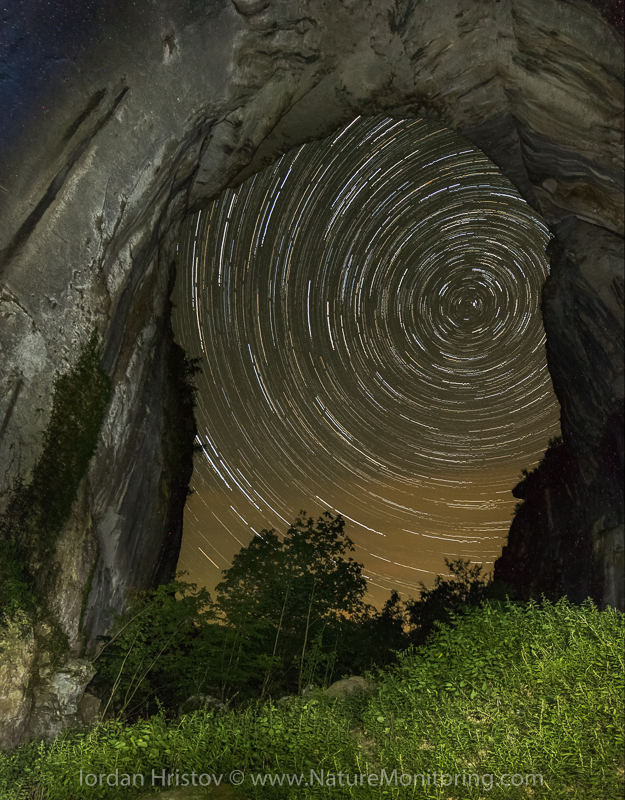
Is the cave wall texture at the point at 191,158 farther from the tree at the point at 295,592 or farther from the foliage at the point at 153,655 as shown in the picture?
the tree at the point at 295,592

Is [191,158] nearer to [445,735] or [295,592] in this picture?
[445,735]

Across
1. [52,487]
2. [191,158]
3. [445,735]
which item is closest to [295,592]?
[52,487]

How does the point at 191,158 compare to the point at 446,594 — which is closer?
the point at 191,158

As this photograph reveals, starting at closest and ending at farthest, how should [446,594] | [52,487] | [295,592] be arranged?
1. [52,487]
2. [295,592]
3. [446,594]

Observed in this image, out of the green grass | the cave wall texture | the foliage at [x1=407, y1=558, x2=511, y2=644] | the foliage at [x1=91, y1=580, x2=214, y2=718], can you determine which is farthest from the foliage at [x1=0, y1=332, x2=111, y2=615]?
the foliage at [x1=407, y1=558, x2=511, y2=644]

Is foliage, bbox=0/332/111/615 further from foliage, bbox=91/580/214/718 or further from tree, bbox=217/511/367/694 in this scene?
tree, bbox=217/511/367/694

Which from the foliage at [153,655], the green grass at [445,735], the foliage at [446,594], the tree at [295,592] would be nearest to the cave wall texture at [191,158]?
the foliage at [153,655]
